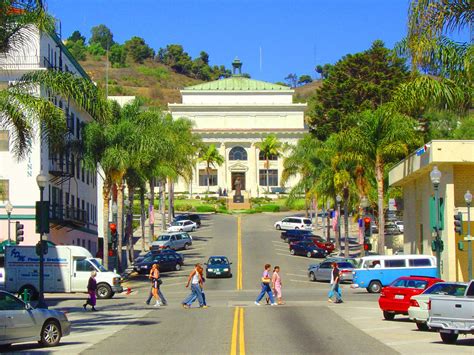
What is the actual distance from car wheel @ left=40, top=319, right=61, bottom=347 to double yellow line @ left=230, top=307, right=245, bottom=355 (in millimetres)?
4274

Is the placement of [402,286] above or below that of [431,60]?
below

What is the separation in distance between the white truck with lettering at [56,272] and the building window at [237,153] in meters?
96.7

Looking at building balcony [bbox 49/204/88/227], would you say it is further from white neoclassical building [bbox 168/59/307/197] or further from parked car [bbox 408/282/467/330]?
white neoclassical building [bbox 168/59/307/197]

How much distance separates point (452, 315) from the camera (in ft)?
67.6

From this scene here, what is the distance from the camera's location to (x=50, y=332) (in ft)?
68.8

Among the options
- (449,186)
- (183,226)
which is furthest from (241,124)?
(449,186)

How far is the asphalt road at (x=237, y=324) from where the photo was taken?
20.2 m

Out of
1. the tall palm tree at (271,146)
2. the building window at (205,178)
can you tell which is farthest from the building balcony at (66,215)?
the building window at (205,178)

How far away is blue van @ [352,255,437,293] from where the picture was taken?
4259 centimetres

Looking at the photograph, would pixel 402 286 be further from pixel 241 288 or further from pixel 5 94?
pixel 241 288

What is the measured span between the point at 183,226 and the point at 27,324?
66.0m

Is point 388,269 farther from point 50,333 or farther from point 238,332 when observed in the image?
point 50,333

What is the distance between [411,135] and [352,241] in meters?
29.8

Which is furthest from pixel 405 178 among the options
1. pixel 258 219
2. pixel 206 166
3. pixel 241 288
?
pixel 206 166
